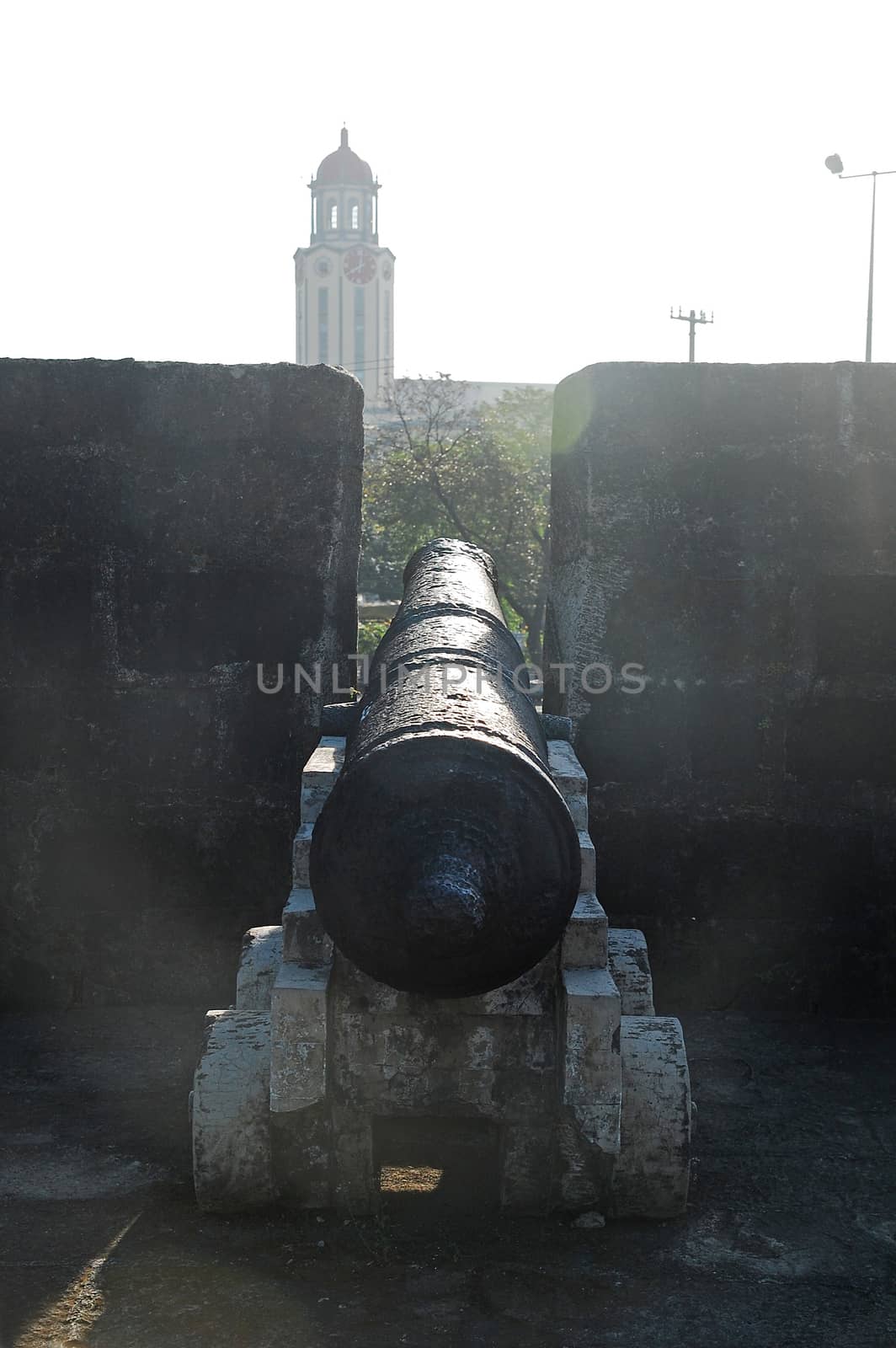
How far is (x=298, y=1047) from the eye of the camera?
322cm

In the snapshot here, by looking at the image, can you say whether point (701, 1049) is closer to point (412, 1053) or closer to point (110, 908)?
point (412, 1053)

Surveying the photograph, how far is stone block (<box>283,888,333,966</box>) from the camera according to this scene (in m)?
3.35

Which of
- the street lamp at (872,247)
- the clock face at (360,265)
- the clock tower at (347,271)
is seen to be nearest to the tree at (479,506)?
A: the street lamp at (872,247)

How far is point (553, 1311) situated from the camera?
2760mm

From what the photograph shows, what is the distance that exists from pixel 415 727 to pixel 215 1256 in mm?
1215

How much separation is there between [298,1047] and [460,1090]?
39cm

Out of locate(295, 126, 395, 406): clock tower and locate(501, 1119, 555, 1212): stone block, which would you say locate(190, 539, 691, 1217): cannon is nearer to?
locate(501, 1119, 555, 1212): stone block

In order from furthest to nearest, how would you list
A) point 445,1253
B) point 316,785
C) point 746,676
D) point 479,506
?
point 479,506 → point 746,676 → point 316,785 → point 445,1253

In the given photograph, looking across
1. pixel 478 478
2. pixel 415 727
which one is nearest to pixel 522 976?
pixel 415 727

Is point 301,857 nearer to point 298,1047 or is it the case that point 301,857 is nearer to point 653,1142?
point 298,1047

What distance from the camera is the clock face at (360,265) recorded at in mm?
89094

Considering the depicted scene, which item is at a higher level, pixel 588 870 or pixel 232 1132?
pixel 588 870

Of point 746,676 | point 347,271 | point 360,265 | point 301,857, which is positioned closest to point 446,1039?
point 301,857

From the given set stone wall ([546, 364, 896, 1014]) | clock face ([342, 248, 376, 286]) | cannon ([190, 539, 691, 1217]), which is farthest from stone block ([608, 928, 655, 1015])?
clock face ([342, 248, 376, 286])
